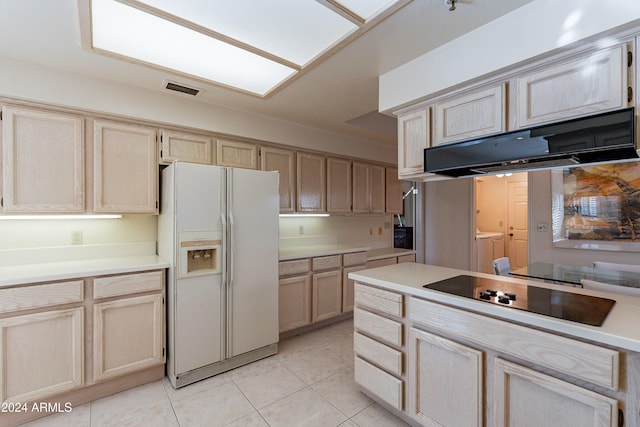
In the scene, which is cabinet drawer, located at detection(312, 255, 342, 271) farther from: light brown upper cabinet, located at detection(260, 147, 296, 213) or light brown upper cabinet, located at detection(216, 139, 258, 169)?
light brown upper cabinet, located at detection(216, 139, 258, 169)

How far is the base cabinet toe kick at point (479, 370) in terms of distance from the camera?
1079 millimetres

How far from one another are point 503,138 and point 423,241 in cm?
388

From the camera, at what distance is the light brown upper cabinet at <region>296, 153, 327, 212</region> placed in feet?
11.6

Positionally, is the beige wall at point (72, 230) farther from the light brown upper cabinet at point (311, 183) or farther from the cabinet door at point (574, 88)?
the cabinet door at point (574, 88)

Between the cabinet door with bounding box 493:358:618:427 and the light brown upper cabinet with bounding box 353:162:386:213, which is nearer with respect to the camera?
the cabinet door with bounding box 493:358:618:427

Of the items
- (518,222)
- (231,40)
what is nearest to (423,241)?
(518,222)

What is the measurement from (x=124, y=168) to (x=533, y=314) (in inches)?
118

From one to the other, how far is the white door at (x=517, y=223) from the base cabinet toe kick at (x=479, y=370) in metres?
5.12

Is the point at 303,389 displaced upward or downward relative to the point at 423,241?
downward

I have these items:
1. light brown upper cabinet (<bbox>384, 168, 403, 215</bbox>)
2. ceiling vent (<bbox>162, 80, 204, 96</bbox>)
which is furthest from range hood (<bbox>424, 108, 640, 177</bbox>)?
light brown upper cabinet (<bbox>384, 168, 403, 215</bbox>)

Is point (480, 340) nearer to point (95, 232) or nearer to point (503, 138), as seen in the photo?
point (503, 138)

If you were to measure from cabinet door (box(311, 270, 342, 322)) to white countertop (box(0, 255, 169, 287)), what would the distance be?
1.61 metres

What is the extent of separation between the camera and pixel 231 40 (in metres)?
1.83

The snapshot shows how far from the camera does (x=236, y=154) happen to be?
3061 millimetres
